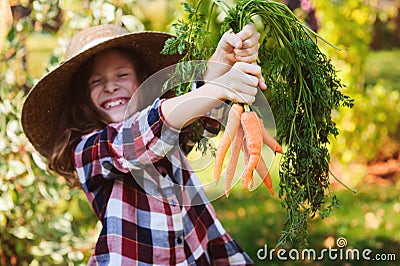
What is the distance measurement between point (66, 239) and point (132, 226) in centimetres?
119

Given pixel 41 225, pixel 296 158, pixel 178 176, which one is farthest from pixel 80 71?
pixel 41 225

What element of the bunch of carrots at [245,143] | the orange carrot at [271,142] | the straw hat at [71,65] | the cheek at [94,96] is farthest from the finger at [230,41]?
the cheek at [94,96]

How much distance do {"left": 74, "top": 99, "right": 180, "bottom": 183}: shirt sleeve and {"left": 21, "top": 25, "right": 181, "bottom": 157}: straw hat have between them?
0.70 ft

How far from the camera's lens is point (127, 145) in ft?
5.92

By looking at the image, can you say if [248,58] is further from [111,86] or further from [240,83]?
[111,86]

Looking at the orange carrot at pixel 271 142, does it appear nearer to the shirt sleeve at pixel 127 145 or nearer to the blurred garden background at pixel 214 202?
the shirt sleeve at pixel 127 145

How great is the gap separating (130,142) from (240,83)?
1.32 ft

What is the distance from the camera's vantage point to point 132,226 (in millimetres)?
1978

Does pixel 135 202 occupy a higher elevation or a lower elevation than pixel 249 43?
lower

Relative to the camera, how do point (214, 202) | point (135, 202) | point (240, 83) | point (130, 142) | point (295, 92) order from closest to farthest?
point (240, 83) → point (295, 92) → point (130, 142) → point (135, 202) → point (214, 202)

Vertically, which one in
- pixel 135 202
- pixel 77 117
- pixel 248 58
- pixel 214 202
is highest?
pixel 248 58

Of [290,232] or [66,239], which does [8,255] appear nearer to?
[66,239]

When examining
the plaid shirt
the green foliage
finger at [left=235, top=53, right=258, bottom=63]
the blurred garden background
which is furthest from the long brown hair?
finger at [left=235, top=53, right=258, bottom=63]

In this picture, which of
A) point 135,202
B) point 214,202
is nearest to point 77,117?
point 135,202
